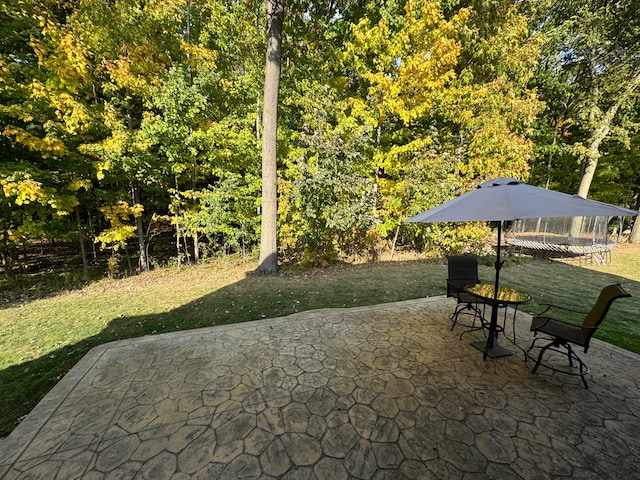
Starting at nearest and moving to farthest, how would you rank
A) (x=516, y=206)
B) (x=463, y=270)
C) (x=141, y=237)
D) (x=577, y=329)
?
(x=516, y=206), (x=577, y=329), (x=463, y=270), (x=141, y=237)

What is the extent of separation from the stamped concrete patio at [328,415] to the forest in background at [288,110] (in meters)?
5.61

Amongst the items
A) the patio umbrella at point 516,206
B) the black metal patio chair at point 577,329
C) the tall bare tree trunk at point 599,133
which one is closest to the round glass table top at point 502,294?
the black metal patio chair at point 577,329

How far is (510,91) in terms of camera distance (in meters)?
10.2

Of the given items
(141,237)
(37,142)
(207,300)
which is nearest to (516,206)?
(207,300)

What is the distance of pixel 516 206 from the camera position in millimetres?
2998

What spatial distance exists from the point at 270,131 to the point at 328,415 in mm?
7378

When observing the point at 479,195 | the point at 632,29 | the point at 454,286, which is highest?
the point at 632,29

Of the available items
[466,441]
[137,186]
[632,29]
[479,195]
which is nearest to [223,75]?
[137,186]

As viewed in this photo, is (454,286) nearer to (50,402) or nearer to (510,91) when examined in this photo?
(50,402)

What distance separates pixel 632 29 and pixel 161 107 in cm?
1788

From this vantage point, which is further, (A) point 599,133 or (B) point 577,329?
(A) point 599,133

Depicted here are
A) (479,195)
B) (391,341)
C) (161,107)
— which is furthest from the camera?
(161,107)

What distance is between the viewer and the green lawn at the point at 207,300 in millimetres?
4168

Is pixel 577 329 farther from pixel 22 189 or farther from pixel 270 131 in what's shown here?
pixel 22 189
